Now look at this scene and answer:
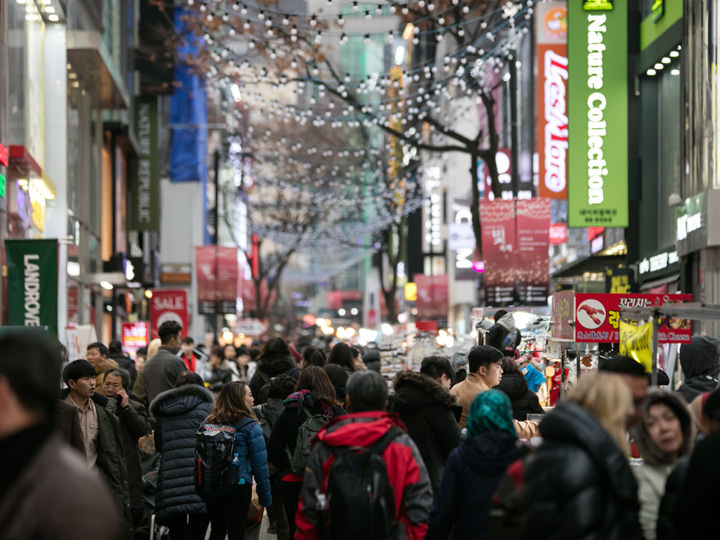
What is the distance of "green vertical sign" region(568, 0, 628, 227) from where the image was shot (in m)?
20.4

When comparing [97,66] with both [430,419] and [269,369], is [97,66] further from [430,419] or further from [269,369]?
[430,419]

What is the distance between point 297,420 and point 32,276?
8.98m

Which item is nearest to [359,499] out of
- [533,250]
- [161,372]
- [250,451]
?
[250,451]

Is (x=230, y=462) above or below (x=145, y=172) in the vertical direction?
below

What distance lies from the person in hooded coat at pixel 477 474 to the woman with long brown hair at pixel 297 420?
311cm

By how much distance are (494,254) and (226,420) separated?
45.3 feet

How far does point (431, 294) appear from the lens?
146ft

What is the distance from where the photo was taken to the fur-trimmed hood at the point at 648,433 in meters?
5.41

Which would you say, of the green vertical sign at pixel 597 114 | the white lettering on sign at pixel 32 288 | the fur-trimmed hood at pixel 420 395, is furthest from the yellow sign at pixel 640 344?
the green vertical sign at pixel 597 114

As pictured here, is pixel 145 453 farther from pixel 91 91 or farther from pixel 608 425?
pixel 91 91

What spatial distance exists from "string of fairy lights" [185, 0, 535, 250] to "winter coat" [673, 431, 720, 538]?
16.0 metres

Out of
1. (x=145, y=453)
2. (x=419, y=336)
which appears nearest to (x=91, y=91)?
(x=419, y=336)

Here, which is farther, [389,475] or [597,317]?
[597,317]

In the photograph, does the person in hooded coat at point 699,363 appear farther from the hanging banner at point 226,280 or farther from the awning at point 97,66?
the hanging banner at point 226,280
